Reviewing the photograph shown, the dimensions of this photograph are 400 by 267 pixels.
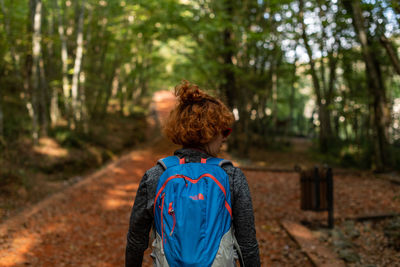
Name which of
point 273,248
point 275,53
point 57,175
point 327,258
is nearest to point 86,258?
point 273,248

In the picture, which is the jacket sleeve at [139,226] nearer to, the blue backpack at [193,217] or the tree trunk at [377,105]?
the blue backpack at [193,217]

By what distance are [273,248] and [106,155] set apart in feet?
31.5

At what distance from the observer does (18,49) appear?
37.8 feet

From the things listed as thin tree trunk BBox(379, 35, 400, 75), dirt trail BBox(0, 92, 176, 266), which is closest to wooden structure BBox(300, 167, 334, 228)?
thin tree trunk BBox(379, 35, 400, 75)

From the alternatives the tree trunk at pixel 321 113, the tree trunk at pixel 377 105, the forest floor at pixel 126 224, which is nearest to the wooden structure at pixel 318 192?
the forest floor at pixel 126 224

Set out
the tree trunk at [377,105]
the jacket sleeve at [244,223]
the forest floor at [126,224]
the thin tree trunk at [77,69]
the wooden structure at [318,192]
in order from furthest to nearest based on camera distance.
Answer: the thin tree trunk at [77,69]
the tree trunk at [377,105]
the wooden structure at [318,192]
the forest floor at [126,224]
the jacket sleeve at [244,223]

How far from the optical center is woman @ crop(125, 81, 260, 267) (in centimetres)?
175

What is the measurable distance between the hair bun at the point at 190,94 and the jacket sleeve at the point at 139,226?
476 millimetres

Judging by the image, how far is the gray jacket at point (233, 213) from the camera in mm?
1751

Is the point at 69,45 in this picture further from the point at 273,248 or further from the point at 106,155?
the point at 273,248

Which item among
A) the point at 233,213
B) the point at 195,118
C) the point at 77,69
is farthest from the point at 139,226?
the point at 77,69

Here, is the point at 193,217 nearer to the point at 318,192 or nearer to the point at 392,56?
the point at 318,192

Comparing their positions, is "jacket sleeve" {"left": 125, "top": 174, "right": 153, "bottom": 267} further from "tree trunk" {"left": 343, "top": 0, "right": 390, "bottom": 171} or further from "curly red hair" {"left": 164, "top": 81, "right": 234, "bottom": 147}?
"tree trunk" {"left": 343, "top": 0, "right": 390, "bottom": 171}

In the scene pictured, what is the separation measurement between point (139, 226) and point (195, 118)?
27.4 inches
